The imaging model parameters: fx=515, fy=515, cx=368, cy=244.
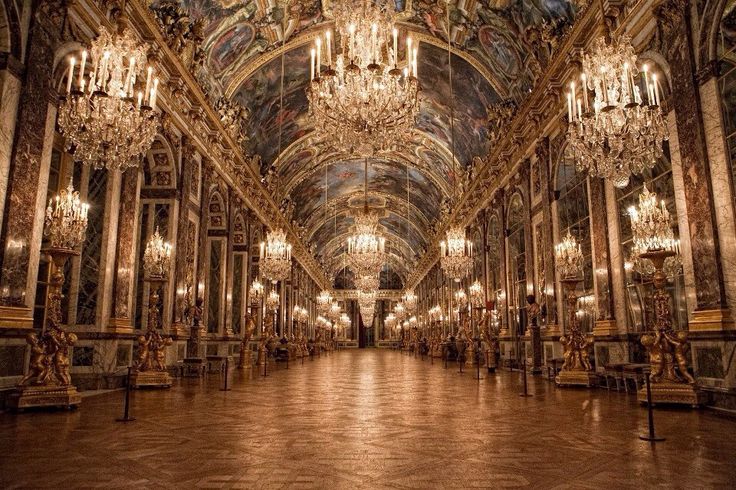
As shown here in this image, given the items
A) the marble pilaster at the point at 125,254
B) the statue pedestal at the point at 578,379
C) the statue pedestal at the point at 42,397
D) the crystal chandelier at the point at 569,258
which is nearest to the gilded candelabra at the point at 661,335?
the statue pedestal at the point at 578,379

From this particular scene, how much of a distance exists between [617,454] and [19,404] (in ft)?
21.9

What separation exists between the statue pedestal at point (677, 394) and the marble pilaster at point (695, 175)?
82 cm

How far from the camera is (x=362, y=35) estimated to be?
7.34 m

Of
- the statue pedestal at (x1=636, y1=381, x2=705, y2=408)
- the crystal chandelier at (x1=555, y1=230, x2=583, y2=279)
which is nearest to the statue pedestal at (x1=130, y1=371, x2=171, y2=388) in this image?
the crystal chandelier at (x1=555, y1=230, x2=583, y2=279)

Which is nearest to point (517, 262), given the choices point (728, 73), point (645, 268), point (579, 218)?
point (579, 218)

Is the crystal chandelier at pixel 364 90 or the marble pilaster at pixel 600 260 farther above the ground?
the crystal chandelier at pixel 364 90

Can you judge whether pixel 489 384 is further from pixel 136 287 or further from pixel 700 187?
pixel 136 287

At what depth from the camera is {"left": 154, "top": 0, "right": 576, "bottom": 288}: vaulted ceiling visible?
524 inches

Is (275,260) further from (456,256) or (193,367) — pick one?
(456,256)

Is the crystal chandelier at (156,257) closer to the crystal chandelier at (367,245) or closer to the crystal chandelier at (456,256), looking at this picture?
the crystal chandelier at (367,245)

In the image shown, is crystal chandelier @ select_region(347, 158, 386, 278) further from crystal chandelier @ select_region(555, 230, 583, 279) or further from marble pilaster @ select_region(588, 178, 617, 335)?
marble pilaster @ select_region(588, 178, 617, 335)

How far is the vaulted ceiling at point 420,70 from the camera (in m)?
13.3

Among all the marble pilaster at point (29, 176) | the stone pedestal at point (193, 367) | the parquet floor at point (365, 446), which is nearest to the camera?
the parquet floor at point (365, 446)

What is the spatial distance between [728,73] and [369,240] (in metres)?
9.81
